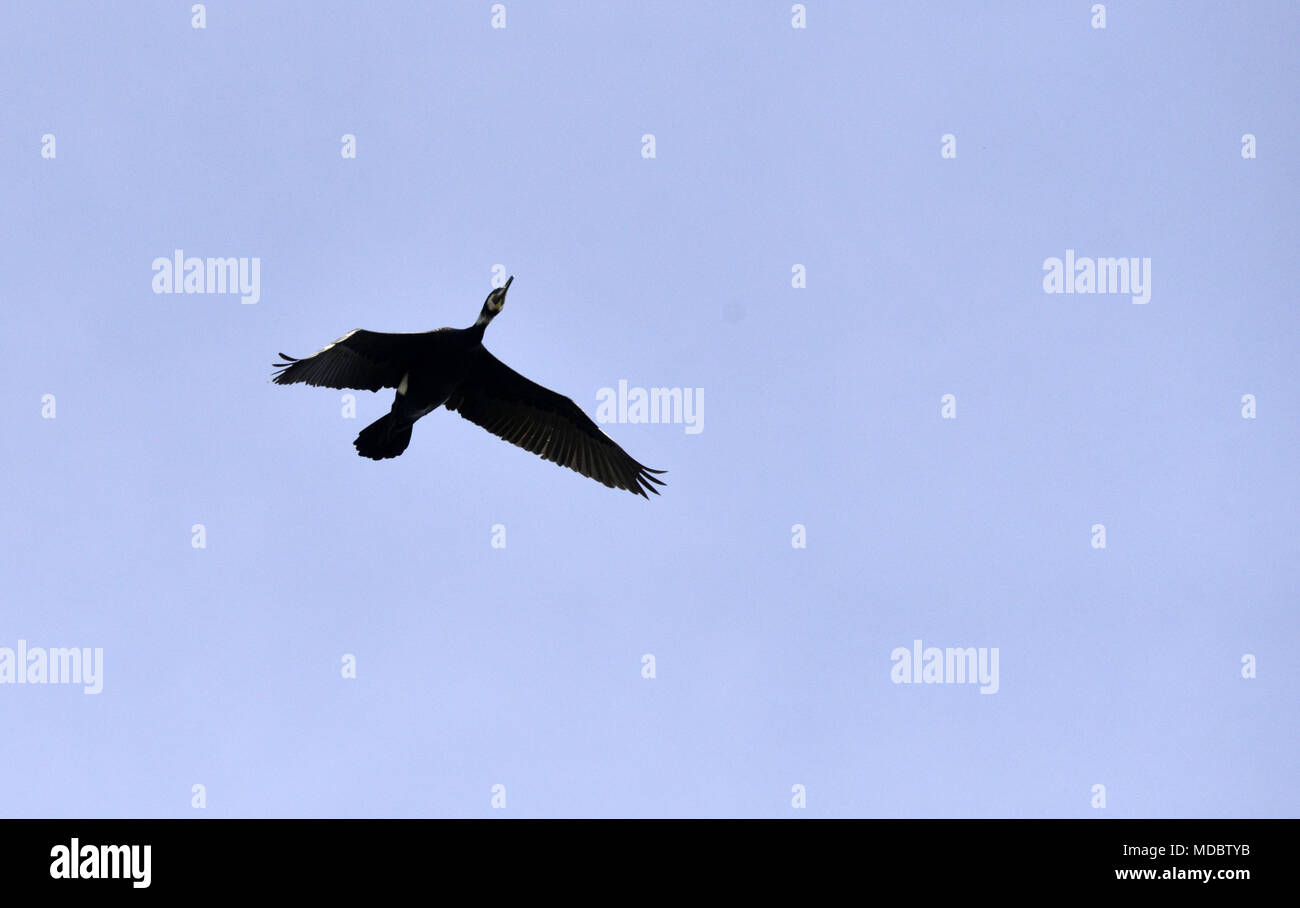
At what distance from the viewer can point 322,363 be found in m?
17.0

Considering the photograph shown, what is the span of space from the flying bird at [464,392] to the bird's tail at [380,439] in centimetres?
1

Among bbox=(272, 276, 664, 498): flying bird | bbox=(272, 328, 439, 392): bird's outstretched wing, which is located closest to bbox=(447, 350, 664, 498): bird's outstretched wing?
bbox=(272, 276, 664, 498): flying bird

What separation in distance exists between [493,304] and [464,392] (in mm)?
1786

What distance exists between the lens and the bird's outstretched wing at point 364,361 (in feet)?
55.4

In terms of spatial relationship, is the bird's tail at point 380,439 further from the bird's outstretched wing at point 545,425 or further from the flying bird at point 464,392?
the bird's outstretched wing at point 545,425

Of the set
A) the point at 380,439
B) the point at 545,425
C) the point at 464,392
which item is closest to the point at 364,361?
the point at 380,439

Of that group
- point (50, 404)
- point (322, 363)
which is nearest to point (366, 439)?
point (322, 363)

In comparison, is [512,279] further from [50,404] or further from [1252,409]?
[1252,409]

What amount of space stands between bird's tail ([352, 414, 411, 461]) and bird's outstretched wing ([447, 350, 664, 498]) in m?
2.03

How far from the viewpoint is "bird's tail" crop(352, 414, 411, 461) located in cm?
1734

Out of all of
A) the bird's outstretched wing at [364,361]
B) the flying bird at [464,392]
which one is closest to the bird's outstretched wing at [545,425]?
the flying bird at [464,392]
